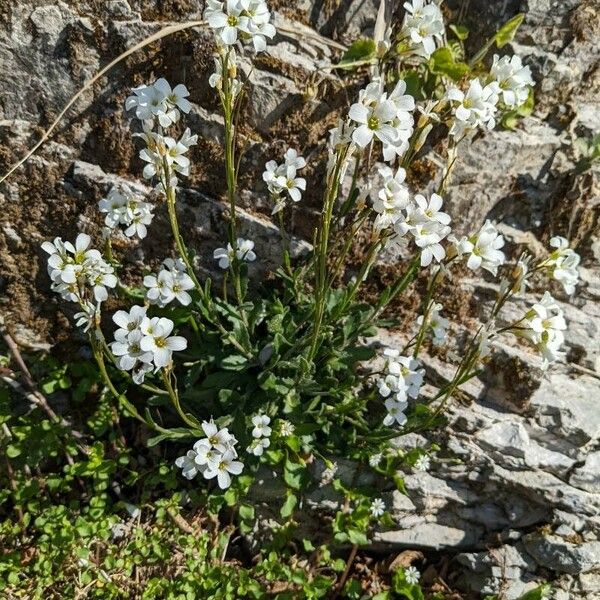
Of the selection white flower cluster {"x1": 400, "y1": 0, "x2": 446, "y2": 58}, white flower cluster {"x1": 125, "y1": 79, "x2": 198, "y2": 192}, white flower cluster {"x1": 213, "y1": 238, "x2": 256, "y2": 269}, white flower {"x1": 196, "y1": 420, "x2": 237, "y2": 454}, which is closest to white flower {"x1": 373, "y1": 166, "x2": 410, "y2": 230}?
white flower cluster {"x1": 400, "y1": 0, "x2": 446, "y2": 58}

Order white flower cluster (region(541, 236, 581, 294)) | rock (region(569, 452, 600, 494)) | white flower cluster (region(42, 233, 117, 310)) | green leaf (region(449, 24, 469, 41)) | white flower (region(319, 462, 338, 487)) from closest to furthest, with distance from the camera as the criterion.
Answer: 1. white flower cluster (region(42, 233, 117, 310))
2. white flower cluster (region(541, 236, 581, 294))
3. rock (region(569, 452, 600, 494))
4. green leaf (region(449, 24, 469, 41))
5. white flower (region(319, 462, 338, 487))

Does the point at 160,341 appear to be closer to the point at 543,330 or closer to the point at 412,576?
the point at 543,330

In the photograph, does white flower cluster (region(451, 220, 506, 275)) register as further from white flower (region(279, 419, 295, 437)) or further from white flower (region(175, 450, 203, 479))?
white flower (region(175, 450, 203, 479))

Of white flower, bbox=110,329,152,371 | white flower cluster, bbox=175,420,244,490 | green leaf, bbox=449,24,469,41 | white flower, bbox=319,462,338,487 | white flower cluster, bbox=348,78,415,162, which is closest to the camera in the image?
white flower cluster, bbox=348,78,415,162

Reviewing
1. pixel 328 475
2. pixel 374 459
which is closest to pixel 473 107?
pixel 374 459

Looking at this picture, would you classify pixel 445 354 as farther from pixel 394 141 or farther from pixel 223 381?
pixel 394 141

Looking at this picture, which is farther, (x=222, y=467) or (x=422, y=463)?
(x=422, y=463)

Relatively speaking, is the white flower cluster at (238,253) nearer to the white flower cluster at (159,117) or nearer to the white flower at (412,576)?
the white flower cluster at (159,117)
